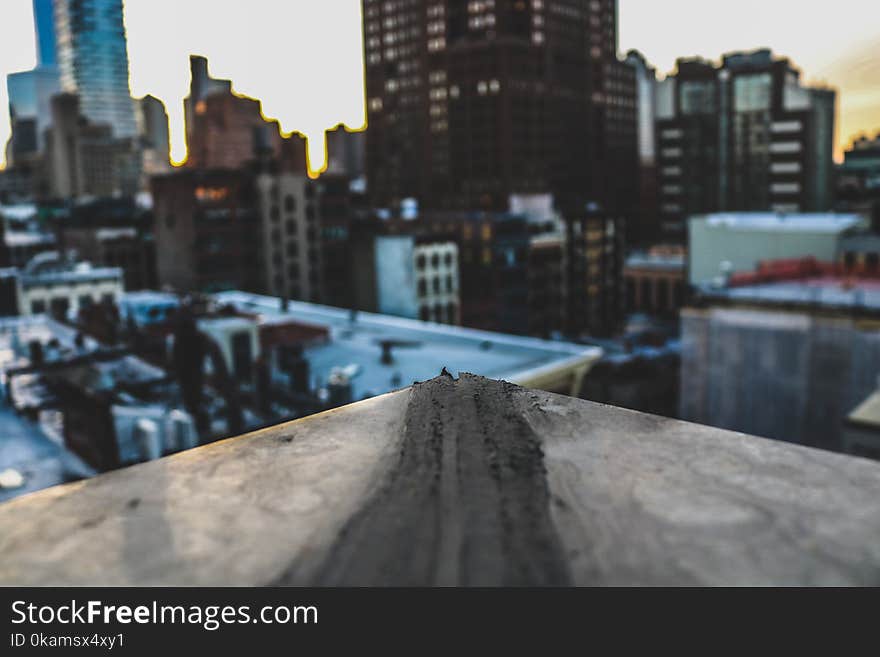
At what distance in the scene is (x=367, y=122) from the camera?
148 metres

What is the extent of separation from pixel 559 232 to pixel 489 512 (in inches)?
2997

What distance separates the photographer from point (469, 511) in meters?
2.29

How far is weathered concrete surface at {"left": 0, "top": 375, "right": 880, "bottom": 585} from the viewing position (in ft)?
6.62

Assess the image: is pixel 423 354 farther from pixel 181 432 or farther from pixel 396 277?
pixel 396 277

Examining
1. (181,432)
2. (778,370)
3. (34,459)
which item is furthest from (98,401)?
(778,370)

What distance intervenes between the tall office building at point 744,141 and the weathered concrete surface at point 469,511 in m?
132

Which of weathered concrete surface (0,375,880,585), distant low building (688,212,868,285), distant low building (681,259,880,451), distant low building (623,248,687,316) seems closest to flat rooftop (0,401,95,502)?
weathered concrete surface (0,375,880,585)

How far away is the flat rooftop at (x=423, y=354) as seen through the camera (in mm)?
30844

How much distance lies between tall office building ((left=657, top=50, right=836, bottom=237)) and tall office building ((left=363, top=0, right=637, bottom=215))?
14674mm

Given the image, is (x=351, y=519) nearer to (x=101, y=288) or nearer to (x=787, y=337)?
(x=787, y=337)

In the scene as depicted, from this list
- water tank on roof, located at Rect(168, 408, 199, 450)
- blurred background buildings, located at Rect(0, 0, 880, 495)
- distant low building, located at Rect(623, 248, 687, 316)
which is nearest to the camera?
water tank on roof, located at Rect(168, 408, 199, 450)

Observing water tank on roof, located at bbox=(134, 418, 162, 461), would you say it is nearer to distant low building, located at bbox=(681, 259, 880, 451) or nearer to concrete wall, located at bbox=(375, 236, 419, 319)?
distant low building, located at bbox=(681, 259, 880, 451)

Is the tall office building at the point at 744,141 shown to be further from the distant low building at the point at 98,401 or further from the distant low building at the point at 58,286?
the distant low building at the point at 98,401

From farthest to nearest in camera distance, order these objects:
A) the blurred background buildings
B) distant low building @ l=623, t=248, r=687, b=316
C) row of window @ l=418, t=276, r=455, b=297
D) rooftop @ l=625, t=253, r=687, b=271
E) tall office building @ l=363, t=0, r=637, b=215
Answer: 1. tall office building @ l=363, t=0, r=637, b=215
2. rooftop @ l=625, t=253, r=687, b=271
3. distant low building @ l=623, t=248, r=687, b=316
4. row of window @ l=418, t=276, r=455, b=297
5. the blurred background buildings
